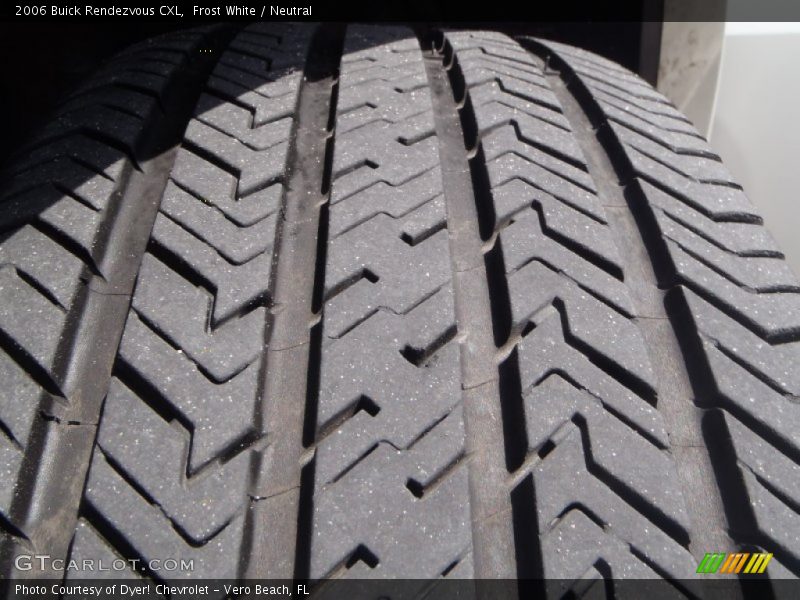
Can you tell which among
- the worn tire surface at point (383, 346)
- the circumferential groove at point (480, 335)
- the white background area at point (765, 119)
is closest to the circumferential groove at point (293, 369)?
the worn tire surface at point (383, 346)

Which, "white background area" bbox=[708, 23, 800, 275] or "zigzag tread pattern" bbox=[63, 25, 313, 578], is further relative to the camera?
"white background area" bbox=[708, 23, 800, 275]

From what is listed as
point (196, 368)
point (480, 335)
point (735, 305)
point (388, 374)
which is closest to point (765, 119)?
point (735, 305)

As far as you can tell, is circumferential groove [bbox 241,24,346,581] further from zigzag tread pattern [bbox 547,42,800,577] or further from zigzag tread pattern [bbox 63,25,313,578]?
zigzag tread pattern [bbox 547,42,800,577]

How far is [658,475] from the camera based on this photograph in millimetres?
700

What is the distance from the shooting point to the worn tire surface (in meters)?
0.67

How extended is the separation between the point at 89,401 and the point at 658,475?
530 mm

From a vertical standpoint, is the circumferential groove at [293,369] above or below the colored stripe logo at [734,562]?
above

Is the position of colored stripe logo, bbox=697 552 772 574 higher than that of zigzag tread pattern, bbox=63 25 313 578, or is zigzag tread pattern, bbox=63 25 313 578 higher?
zigzag tread pattern, bbox=63 25 313 578

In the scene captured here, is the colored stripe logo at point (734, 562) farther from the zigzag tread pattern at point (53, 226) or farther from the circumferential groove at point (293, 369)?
the zigzag tread pattern at point (53, 226)

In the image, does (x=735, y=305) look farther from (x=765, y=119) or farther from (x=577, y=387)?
(x=765, y=119)

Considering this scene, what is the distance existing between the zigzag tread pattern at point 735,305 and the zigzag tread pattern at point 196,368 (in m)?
0.45

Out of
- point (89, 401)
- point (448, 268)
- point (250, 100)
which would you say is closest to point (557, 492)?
point (448, 268)

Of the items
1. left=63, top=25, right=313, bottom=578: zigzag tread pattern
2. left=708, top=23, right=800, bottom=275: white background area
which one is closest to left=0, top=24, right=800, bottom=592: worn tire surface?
left=63, top=25, right=313, bottom=578: zigzag tread pattern

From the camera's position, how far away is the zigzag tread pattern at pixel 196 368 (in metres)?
0.66
